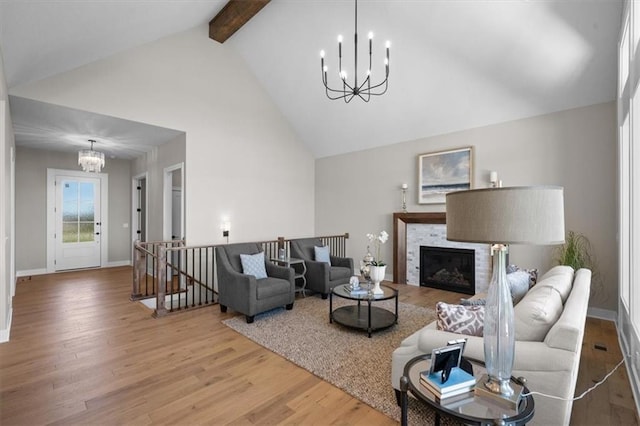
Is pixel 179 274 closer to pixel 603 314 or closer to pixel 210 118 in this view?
pixel 210 118

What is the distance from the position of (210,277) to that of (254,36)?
4.39 meters

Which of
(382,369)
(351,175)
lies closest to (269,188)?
(351,175)

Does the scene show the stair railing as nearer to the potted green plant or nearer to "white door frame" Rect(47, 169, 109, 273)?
"white door frame" Rect(47, 169, 109, 273)

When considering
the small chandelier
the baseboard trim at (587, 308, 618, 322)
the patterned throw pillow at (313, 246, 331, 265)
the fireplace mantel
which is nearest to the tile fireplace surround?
the fireplace mantel

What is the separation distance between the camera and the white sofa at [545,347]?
57.8 inches

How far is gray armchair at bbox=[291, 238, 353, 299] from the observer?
4.67m

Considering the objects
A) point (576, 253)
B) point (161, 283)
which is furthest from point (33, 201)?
point (576, 253)

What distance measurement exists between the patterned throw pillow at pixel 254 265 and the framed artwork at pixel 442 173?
3119mm

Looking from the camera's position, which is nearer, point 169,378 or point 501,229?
point 501,229

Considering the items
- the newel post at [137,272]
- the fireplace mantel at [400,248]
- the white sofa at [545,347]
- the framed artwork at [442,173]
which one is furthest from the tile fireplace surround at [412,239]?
the newel post at [137,272]

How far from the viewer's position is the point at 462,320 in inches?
73.2

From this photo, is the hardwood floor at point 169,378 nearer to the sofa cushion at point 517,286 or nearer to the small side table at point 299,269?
the sofa cushion at point 517,286

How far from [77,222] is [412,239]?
7.55 meters

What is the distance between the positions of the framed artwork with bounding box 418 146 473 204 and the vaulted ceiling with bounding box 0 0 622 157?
460 millimetres
